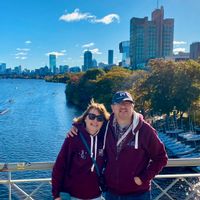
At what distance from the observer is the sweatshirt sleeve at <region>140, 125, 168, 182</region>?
360cm

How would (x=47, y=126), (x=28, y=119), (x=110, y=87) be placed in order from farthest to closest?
(x=110, y=87) < (x=28, y=119) < (x=47, y=126)

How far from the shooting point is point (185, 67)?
3588cm

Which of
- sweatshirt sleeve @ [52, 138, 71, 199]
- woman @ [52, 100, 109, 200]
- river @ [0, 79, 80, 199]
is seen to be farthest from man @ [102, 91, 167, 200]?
river @ [0, 79, 80, 199]

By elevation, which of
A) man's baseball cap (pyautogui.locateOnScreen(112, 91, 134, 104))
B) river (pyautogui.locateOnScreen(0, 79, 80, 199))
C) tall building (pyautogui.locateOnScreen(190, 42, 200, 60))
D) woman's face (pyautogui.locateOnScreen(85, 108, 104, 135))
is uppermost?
tall building (pyautogui.locateOnScreen(190, 42, 200, 60))

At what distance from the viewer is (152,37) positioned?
491 feet

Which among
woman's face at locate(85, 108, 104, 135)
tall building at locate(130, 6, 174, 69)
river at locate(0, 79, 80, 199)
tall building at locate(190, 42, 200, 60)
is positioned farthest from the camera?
tall building at locate(130, 6, 174, 69)

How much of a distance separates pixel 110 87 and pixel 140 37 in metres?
100

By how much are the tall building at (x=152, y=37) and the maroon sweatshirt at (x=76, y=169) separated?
5659 inches

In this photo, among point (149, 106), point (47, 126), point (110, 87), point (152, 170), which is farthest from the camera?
point (110, 87)

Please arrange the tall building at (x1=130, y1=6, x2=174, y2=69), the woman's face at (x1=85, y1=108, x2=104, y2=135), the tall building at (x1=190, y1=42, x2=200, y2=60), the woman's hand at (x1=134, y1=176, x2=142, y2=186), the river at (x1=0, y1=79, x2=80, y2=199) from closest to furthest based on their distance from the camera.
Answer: the woman's hand at (x1=134, y1=176, x2=142, y2=186)
the woman's face at (x1=85, y1=108, x2=104, y2=135)
the river at (x1=0, y1=79, x2=80, y2=199)
the tall building at (x1=190, y1=42, x2=200, y2=60)
the tall building at (x1=130, y1=6, x2=174, y2=69)

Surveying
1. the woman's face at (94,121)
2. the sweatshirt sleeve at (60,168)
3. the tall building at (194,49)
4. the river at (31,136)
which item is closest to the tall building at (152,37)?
the tall building at (194,49)

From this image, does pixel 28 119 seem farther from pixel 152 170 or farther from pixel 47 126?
pixel 152 170

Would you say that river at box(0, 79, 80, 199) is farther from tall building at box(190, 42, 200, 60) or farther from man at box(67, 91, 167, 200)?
tall building at box(190, 42, 200, 60)

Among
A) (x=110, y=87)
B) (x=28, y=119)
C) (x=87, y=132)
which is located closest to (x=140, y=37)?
(x=110, y=87)
